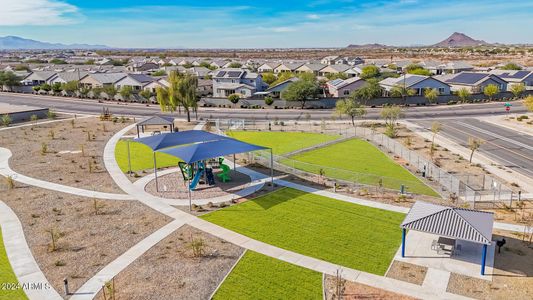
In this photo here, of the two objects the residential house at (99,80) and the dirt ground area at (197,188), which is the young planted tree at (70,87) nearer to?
the residential house at (99,80)

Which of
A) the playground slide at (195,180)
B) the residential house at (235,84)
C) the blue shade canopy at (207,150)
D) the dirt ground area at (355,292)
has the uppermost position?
the residential house at (235,84)

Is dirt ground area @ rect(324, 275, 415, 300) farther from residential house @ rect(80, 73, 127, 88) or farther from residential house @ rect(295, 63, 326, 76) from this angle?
residential house @ rect(295, 63, 326, 76)

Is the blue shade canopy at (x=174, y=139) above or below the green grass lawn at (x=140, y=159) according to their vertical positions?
above

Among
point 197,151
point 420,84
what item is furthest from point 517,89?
point 197,151

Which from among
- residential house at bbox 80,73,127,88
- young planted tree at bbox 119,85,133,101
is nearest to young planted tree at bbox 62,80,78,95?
residential house at bbox 80,73,127,88

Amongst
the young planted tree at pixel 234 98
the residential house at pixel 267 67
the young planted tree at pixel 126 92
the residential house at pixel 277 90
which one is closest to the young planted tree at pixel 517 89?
the residential house at pixel 277 90

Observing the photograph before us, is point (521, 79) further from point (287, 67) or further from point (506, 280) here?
point (506, 280)

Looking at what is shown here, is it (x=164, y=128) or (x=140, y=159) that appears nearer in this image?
(x=140, y=159)
